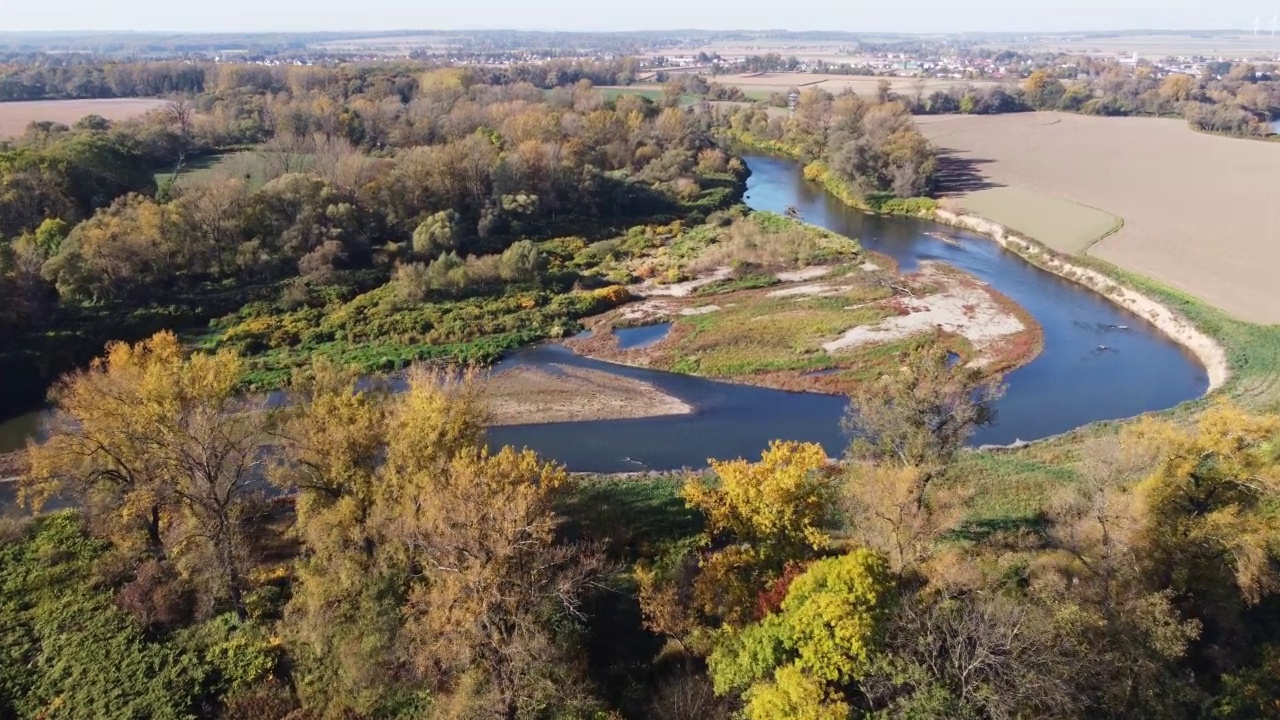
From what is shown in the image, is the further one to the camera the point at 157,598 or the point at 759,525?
→ the point at 157,598

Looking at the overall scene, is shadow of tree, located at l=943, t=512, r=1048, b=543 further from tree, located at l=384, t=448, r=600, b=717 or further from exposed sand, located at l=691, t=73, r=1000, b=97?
exposed sand, located at l=691, t=73, r=1000, b=97

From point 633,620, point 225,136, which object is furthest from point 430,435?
point 225,136

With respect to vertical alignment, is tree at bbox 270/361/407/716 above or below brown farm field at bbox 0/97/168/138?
below

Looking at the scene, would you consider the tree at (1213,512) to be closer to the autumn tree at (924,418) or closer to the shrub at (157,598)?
the autumn tree at (924,418)

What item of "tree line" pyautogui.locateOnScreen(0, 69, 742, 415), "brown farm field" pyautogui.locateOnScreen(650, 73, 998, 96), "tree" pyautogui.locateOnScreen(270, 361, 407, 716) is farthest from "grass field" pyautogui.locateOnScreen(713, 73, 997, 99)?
"tree" pyautogui.locateOnScreen(270, 361, 407, 716)

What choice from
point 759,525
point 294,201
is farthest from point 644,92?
point 759,525

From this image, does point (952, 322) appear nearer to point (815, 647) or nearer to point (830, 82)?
point (815, 647)

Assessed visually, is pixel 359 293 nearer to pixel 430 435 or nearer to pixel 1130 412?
pixel 430 435
